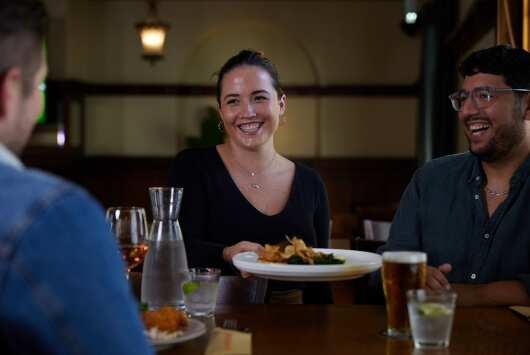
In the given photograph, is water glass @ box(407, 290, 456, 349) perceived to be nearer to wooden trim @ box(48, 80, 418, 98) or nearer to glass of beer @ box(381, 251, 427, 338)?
glass of beer @ box(381, 251, 427, 338)

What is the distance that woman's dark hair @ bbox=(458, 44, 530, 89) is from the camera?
229cm

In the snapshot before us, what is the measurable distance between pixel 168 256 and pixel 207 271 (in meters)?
0.12

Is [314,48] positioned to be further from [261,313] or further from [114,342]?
[114,342]

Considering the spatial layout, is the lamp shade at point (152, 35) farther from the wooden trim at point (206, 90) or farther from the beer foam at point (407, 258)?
the beer foam at point (407, 258)

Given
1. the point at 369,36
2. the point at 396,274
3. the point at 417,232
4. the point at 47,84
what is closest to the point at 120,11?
the point at 47,84

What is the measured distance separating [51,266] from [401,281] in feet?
3.03

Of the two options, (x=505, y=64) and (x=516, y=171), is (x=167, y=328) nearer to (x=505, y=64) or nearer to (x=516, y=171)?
(x=516, y=171)

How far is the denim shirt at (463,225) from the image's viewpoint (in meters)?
2.19

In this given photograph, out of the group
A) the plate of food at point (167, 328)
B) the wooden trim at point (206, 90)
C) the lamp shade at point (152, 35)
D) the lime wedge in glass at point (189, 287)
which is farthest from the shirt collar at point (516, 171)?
the wooden trim at point (206, 90)

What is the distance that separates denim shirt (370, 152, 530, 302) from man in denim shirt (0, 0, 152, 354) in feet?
4.73

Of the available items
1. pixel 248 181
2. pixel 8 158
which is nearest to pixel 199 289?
pixel 8 158

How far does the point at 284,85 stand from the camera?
9.61 meters

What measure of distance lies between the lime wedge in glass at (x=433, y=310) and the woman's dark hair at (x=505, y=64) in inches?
43.4

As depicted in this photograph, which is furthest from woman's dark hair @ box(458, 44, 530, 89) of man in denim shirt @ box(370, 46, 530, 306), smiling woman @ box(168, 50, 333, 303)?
smiling woman @ box(168, 50, 333, 303)
